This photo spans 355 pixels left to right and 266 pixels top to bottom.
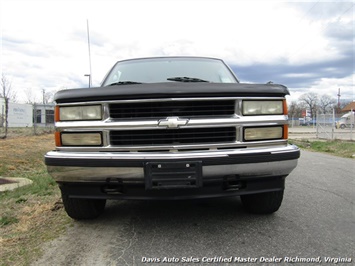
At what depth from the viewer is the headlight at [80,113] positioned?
275cm

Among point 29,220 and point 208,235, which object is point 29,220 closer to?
point 29,220

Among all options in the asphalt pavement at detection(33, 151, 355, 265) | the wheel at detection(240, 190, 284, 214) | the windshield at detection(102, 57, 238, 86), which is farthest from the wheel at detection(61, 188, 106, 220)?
the wheel at detection(240, 190, 284, 214)

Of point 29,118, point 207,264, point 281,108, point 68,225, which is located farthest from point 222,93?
point 29,118

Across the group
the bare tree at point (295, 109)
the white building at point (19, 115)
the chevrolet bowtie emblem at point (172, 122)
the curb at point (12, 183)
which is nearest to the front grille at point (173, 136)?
the chevrolet bowtie emblem at point (172, 122)

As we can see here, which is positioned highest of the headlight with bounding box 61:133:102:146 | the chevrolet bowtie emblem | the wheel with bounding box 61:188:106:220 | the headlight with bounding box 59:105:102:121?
the headlight with bounding box 59:105:102:121

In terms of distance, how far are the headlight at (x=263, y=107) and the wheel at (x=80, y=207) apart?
181 cm

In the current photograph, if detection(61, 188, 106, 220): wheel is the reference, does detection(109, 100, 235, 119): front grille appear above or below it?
above

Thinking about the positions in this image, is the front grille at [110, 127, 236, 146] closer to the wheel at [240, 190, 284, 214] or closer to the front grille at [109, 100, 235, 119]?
the front grille at [109, 100, 235, 119]

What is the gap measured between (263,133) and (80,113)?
1665mm

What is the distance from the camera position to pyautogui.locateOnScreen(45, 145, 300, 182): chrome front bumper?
2.58 meters

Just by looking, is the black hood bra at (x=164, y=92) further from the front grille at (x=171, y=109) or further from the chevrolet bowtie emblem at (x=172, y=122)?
the chevrolet bowtie emblem at (x=172, y=122)

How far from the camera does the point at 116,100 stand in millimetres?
2711

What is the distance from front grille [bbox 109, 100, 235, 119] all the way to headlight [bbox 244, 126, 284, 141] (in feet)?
0.77

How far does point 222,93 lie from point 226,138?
40 cm
